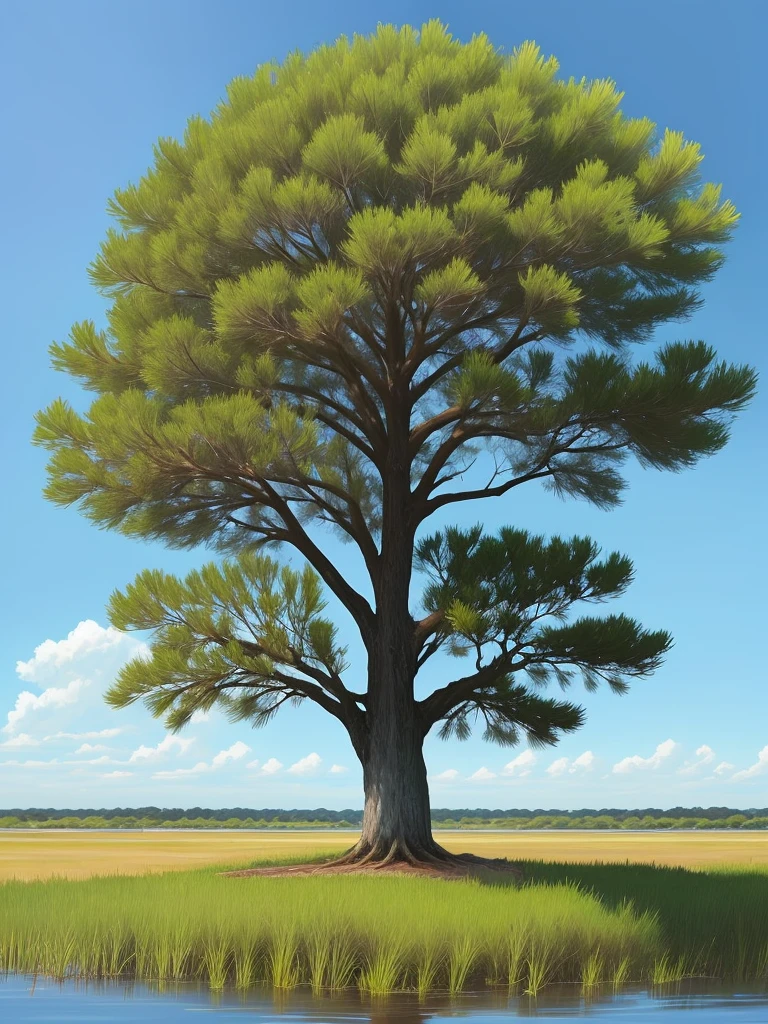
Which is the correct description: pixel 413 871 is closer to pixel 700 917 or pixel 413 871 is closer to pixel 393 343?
Answer: pixel 700 917

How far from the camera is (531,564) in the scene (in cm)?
991

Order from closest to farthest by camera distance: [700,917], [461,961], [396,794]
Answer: [461,961] → [700,917] → [396,794]

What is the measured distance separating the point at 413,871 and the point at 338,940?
10.9 ft

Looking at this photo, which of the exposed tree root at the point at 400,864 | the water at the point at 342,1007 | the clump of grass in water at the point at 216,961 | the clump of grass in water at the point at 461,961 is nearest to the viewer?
the water at the point at 342,1007

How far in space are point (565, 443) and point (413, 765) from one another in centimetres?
358

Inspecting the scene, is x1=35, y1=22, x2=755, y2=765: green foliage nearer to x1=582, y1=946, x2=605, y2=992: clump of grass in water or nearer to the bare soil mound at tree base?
the bare soil mound at tree base

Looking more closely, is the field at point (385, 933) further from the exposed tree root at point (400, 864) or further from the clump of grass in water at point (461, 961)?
the exposed tree root at point (400, 864)

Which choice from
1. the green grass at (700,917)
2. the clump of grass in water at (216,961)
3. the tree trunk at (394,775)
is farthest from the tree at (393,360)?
the clump of grass in water at (216,961)

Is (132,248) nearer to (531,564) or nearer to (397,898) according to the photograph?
(531,564)

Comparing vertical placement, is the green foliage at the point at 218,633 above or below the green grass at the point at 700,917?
above

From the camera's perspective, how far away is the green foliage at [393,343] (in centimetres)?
915

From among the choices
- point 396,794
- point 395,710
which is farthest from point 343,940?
point 395,710

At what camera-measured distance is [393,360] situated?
1043 cm

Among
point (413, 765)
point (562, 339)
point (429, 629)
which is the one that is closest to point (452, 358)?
point (562, 339)
